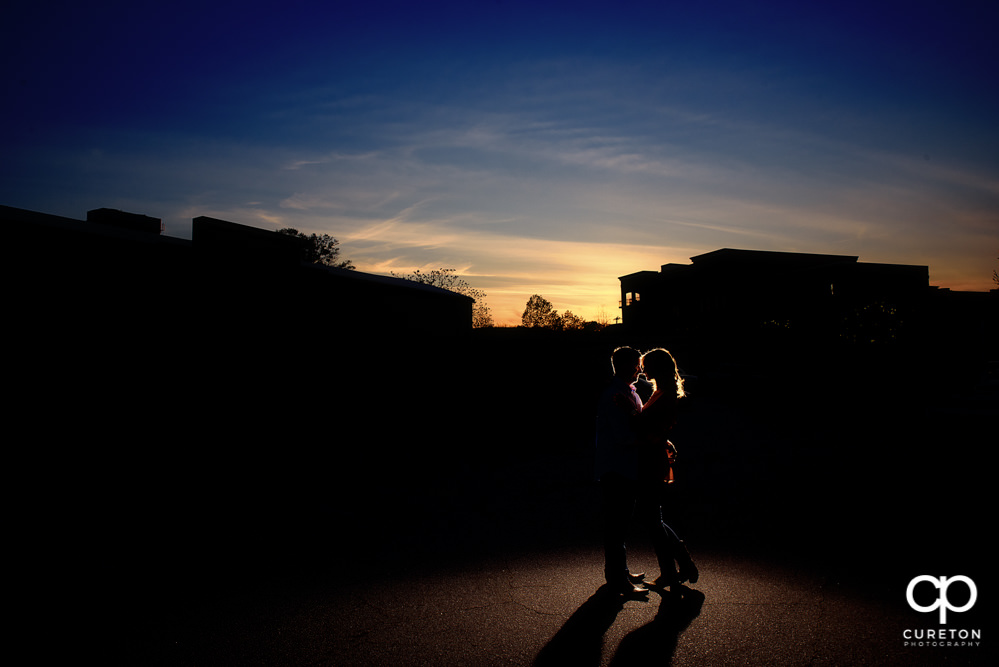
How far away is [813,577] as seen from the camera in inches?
150

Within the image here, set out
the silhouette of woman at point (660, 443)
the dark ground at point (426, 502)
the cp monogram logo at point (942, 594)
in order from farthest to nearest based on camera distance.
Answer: the silhouette of woman at point (660, 443)
the dark ground at point (426, 502)
the cp monogram logo at point (942, 594)

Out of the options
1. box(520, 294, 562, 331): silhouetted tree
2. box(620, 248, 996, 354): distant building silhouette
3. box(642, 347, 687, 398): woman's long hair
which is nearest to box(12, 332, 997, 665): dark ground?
box(642, 347, 687, 398): woman's long hair

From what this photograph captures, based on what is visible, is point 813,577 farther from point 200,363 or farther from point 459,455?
point 200,363

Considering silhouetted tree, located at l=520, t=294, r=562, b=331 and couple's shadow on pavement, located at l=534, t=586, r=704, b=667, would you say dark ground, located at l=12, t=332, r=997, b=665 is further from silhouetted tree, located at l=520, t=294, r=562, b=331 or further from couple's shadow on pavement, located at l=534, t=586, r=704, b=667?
silhouetted tree, located at l=520, t=294, r=562, b=331

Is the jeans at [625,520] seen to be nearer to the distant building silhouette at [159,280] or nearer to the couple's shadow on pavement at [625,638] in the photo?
the couple's shadow on pavement at [625,638]

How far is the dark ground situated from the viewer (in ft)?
10.9

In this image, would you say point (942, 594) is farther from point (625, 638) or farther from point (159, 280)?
point (159, 280)

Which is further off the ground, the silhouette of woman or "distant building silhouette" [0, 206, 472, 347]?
"distant building silhouette" [0, 206, 472, 347]

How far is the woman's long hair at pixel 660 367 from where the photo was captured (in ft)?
11.6

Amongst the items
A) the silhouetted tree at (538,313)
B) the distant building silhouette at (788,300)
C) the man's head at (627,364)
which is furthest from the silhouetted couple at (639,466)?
the silhouetted tree at (538,313)

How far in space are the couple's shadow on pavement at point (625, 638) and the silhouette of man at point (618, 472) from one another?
0.60ft

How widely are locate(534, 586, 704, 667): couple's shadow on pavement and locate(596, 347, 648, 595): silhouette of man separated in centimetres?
18

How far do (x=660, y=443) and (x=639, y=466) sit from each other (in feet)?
0.70

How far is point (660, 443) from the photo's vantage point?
349 cm
